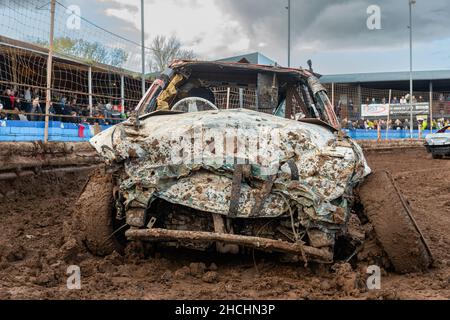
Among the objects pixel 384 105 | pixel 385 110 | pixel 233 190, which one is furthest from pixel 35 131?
pixel 384 105

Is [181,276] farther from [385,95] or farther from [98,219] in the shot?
[385,95]

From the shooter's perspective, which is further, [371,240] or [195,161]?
[371,240]

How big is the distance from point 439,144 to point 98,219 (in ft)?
51.0

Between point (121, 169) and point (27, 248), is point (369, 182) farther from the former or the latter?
point (27, 248)

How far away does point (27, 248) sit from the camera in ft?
12.7

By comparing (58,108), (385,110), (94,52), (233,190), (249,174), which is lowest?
(233,190)

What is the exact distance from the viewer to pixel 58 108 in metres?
10.5

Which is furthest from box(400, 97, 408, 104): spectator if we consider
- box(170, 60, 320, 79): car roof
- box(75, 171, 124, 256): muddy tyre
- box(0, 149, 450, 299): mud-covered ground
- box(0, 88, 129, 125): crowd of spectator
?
box(75, 171, 124, 256): muddy tyre

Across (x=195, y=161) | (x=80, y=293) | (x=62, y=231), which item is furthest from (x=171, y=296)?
(x=62, y=231)

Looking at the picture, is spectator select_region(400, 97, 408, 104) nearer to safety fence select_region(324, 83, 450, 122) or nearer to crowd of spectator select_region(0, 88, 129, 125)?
safety fence select_region(324, 83, 450, 122)

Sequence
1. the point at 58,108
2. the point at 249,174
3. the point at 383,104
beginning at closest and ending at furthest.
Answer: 1. the point at 249,174
2. the point at 58,108
3. the point at 383,104

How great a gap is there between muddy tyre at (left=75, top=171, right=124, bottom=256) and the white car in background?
50.6ft

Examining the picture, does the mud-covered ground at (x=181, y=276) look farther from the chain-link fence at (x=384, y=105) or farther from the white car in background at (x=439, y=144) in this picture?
the chain-link fence at (x=384, y=105)

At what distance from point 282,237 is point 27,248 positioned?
7.15 ft
